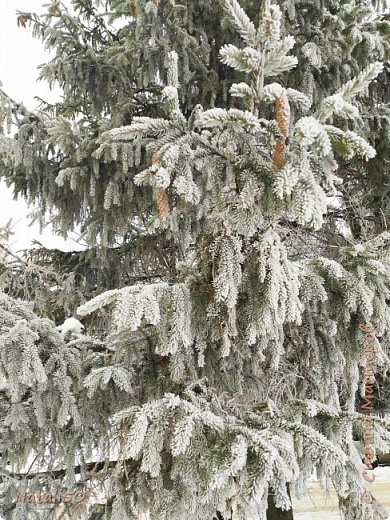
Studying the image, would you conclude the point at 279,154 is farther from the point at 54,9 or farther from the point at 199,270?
the point at 54,9

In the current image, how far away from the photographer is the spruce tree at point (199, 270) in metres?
1.62

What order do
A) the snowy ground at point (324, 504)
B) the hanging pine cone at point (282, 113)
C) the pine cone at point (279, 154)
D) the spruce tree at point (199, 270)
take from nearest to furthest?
the hanging pine cone at point (282, 113), the pine cone at point (279, 154), the spruce tree at point (199, 270), the snowy ground at point (324, 504)

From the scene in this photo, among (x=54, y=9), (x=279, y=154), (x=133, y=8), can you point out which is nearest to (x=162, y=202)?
(x=279, y=154)

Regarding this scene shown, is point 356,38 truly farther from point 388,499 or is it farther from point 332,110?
point 388,499

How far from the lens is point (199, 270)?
7.19 ft

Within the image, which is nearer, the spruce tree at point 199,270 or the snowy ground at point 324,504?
the spruce tree at point 199,270

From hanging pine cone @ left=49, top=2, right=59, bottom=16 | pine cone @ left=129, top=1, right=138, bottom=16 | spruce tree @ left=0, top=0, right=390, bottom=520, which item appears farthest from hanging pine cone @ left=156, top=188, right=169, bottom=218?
A: hanging pine cone @ left=49, top=2, right=59, bottom=16

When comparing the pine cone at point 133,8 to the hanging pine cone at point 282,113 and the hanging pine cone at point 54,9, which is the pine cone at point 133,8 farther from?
the hanging pine cone at point 282,113

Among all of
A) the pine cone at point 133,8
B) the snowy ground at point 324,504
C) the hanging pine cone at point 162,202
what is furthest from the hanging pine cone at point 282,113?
the snowy ground at point 324,504

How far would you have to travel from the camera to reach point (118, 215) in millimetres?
3598

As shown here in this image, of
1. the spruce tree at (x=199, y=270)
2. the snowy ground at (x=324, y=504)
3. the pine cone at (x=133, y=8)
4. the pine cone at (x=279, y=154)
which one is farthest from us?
the snowy ground at (x=324, y=504)

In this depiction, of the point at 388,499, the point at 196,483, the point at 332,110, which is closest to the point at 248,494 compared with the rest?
the point at 196,483

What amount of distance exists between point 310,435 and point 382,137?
2.58 meters

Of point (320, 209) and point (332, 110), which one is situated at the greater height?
point (332, 110)
